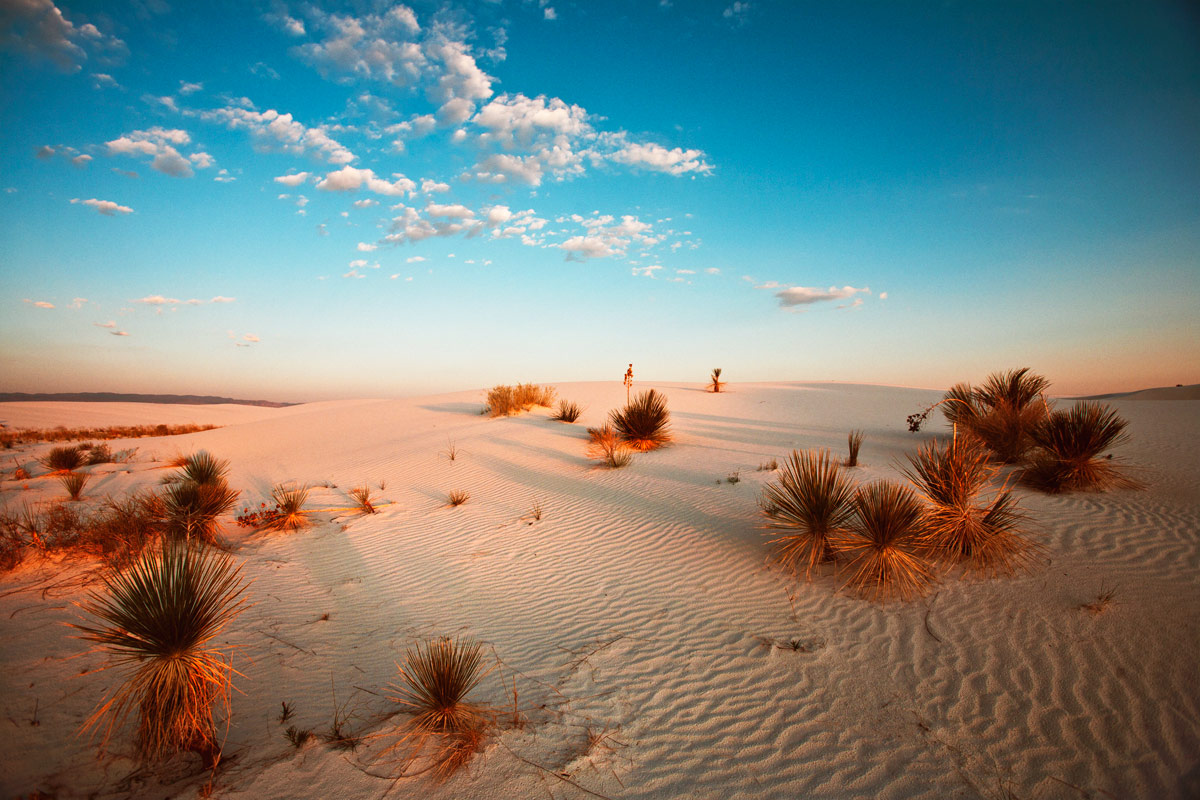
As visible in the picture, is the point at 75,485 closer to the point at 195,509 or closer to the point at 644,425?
the point at 195,509

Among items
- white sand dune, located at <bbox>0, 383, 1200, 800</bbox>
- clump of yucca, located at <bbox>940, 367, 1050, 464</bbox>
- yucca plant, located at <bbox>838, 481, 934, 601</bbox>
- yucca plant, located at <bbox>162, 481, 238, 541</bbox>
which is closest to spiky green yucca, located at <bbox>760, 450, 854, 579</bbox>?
yucca plant, located at <bbox>838, 481, 934, 601</bbox>

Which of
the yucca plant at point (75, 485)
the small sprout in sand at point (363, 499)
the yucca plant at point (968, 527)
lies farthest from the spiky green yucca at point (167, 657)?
the yucca plant at point (75, 485)

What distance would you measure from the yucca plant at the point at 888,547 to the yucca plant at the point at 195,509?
8.09m

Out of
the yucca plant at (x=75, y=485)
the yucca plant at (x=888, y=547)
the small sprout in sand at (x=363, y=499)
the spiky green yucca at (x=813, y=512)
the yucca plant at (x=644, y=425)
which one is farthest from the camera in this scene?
the yucca plant at (x=644, y=425)

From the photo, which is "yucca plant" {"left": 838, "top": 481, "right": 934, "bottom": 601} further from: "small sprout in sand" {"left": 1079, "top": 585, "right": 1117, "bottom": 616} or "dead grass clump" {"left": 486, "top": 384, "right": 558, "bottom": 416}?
"dead grass clump" {"left": 486, "top": 384, "right": 558, "bottom": 416}

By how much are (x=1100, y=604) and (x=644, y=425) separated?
8.25 m

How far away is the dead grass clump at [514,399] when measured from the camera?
17.4 m

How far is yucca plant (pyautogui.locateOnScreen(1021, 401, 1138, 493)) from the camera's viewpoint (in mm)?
6695

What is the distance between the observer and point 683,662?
12.6ft

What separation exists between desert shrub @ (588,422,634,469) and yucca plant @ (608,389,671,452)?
0.25 meters

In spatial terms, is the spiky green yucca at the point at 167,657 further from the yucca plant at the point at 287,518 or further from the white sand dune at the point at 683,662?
the yucca plant at the point at 287,518

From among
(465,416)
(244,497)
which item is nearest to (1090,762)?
(244,497)

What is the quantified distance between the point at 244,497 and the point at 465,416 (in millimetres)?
9261

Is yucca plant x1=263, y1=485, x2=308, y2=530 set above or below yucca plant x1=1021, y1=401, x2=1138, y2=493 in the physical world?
below
